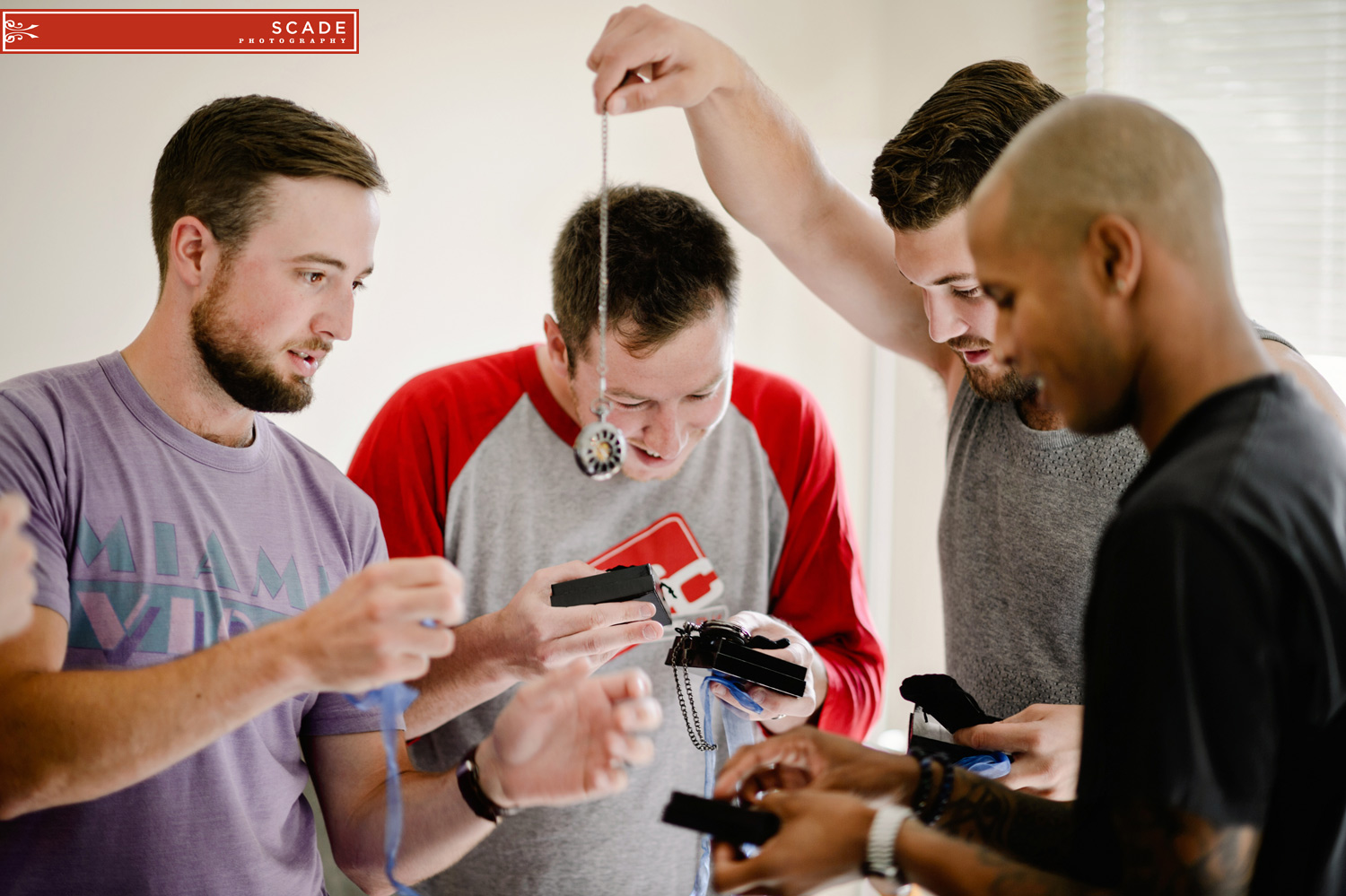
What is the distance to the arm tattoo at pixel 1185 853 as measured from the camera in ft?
2.57

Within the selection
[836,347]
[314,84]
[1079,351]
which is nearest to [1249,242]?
[836,347]

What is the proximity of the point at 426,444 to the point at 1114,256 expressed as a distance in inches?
52.0

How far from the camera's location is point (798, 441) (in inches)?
80.9

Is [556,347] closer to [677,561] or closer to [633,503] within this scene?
[633,503]

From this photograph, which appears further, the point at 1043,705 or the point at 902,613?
the point at 902,613

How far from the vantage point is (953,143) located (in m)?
1.57

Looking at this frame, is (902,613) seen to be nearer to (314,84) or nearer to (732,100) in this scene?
(732,100)

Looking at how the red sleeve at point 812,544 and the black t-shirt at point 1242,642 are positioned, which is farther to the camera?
the red sleeve at point 812,544

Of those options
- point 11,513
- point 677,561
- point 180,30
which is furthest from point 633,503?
point 180,30

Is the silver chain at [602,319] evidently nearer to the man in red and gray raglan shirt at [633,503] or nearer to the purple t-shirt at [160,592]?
the man in red and gray raglan shirt at [633,503]

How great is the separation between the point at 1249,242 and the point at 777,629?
1.85 m

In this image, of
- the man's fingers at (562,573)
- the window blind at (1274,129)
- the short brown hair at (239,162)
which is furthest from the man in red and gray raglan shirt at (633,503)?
the window blind at (1274,129)

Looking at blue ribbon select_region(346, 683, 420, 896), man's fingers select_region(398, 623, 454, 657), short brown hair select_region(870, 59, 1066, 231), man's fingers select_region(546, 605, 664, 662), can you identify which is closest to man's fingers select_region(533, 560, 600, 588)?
man's fingers select_region(546, 605, 664, 662)

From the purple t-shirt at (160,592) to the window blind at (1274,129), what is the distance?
2.49 metres
